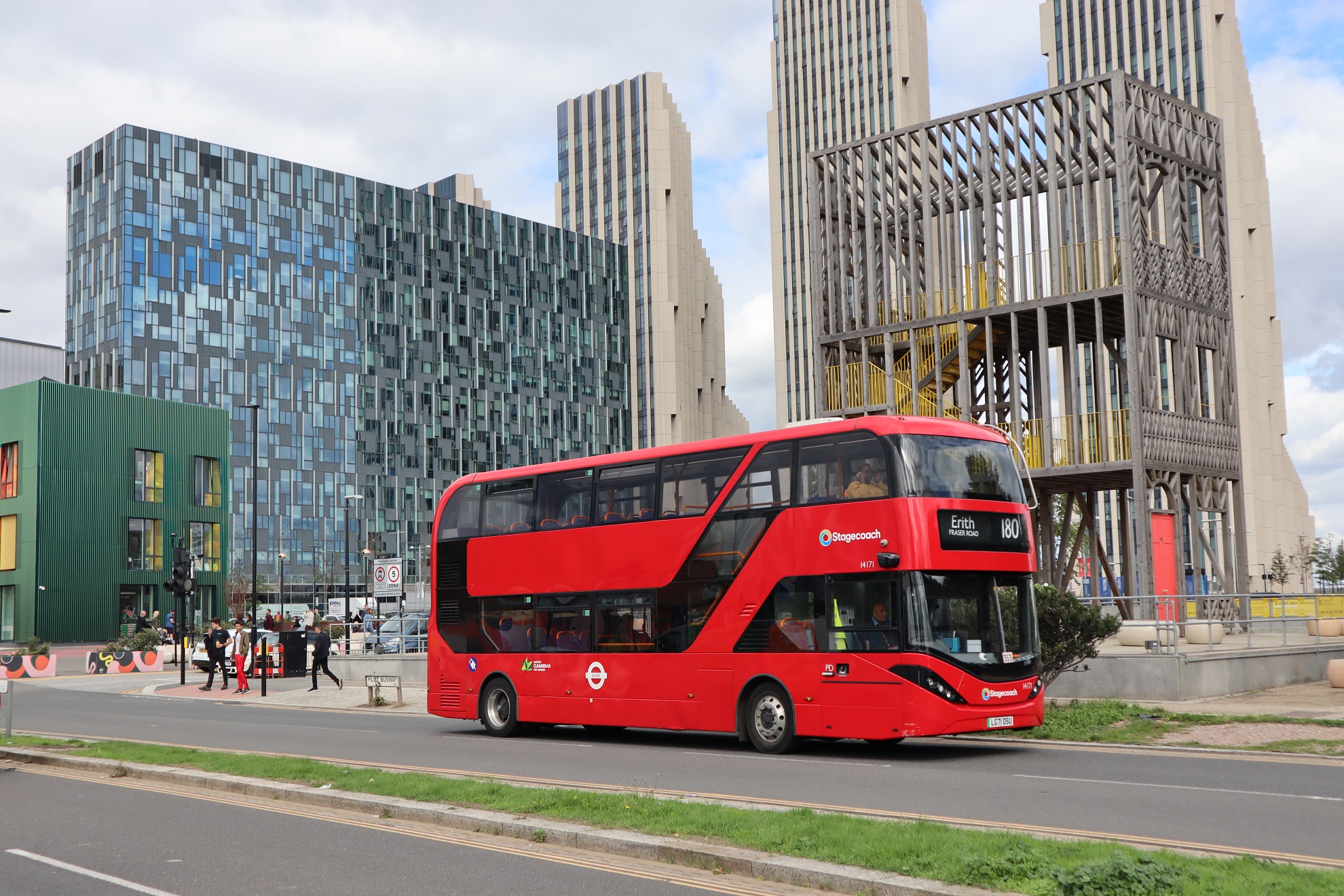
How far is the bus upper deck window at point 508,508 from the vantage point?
772 inches

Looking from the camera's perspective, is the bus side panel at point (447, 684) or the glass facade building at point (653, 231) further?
the glass facade building at point (653, 231)

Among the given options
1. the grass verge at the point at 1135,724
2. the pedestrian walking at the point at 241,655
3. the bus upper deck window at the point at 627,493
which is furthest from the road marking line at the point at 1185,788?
the pedestrian walking at the point at 241,655

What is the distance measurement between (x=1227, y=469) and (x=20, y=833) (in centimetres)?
3038

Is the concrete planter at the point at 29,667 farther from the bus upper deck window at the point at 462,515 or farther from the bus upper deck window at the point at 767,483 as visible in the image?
the bus upper deck window at the point at 767,483

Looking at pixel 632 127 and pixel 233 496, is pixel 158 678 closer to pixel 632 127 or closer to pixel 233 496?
pixel 233 496

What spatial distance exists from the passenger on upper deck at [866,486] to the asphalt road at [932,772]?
318 cm

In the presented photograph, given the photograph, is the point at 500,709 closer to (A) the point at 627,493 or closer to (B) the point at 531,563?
(B) the point at 531,563

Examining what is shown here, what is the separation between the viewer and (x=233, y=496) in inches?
4582

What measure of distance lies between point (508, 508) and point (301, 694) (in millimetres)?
14932

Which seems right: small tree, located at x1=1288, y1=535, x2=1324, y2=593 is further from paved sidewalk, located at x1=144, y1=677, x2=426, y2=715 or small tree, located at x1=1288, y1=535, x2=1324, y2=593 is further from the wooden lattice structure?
paved sidewalk, located at x1=144, y1=677, x2=426, y2=715

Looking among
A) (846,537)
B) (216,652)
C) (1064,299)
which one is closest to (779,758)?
(846,537)

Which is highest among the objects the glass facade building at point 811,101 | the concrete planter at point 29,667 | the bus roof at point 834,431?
the glass facade building at point 811,101

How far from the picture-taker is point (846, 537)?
15.6 meters

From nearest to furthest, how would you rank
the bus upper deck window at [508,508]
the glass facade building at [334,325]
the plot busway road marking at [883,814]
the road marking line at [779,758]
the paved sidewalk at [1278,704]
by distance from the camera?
the plot busway road marking at [883,814]
the road marking line at [779,758]
the paved sidewalk at [1278,704]
the bus upper deck window at [508,508]
the glass facade building at [334,325]
